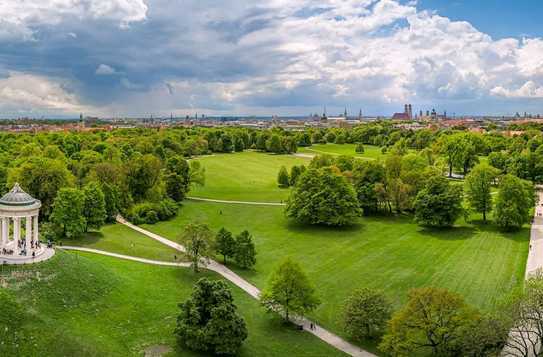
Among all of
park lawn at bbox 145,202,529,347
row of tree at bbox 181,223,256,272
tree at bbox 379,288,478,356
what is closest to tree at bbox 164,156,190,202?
park lawn at bbox 145,202,529,347

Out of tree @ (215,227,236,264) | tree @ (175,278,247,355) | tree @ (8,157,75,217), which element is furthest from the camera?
tree @ (8,157,75,217)

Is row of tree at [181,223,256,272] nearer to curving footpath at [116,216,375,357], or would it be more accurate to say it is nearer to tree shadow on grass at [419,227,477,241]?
curving footpath at [116,216,375,357]

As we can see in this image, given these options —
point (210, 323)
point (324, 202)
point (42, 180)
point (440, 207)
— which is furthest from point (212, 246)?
point (440, 207)

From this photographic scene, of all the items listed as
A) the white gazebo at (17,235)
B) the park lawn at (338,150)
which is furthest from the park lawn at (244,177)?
the white gazebo at (17,235)

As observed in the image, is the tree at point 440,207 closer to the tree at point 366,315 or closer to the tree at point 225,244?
the tree at point 225,244

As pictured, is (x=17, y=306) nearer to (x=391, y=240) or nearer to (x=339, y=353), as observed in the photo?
(x=339, y=353)

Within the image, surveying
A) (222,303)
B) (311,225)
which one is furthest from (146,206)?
(222,303)
